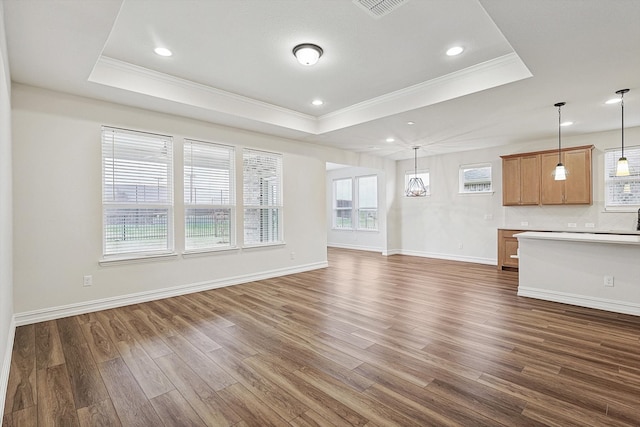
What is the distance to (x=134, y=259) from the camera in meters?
4.23

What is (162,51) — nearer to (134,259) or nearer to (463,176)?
(134,259)

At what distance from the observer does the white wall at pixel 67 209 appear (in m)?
3.47

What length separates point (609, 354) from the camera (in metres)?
2.69

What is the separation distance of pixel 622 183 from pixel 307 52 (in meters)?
6.31

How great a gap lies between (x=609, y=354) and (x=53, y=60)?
5.83 meters

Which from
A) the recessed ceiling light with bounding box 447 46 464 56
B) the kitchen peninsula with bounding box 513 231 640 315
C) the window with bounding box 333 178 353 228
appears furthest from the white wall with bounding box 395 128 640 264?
the recessed ceiling light with bounding box 447 46 464 56

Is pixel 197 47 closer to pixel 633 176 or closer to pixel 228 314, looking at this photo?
pixel 228 314

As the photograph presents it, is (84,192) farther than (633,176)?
No

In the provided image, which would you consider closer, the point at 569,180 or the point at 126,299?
the point at 126,299

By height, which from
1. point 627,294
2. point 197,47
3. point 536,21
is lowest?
point 627,294

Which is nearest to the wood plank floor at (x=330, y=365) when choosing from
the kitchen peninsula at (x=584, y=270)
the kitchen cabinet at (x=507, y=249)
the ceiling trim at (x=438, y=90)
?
the kitchen peninsula at (x=584, y=270)

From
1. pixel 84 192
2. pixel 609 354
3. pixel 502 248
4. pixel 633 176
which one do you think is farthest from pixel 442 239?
pixel 84 192

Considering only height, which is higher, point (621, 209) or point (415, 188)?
point (415, 188)

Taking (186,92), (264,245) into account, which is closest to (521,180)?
(264,245)
